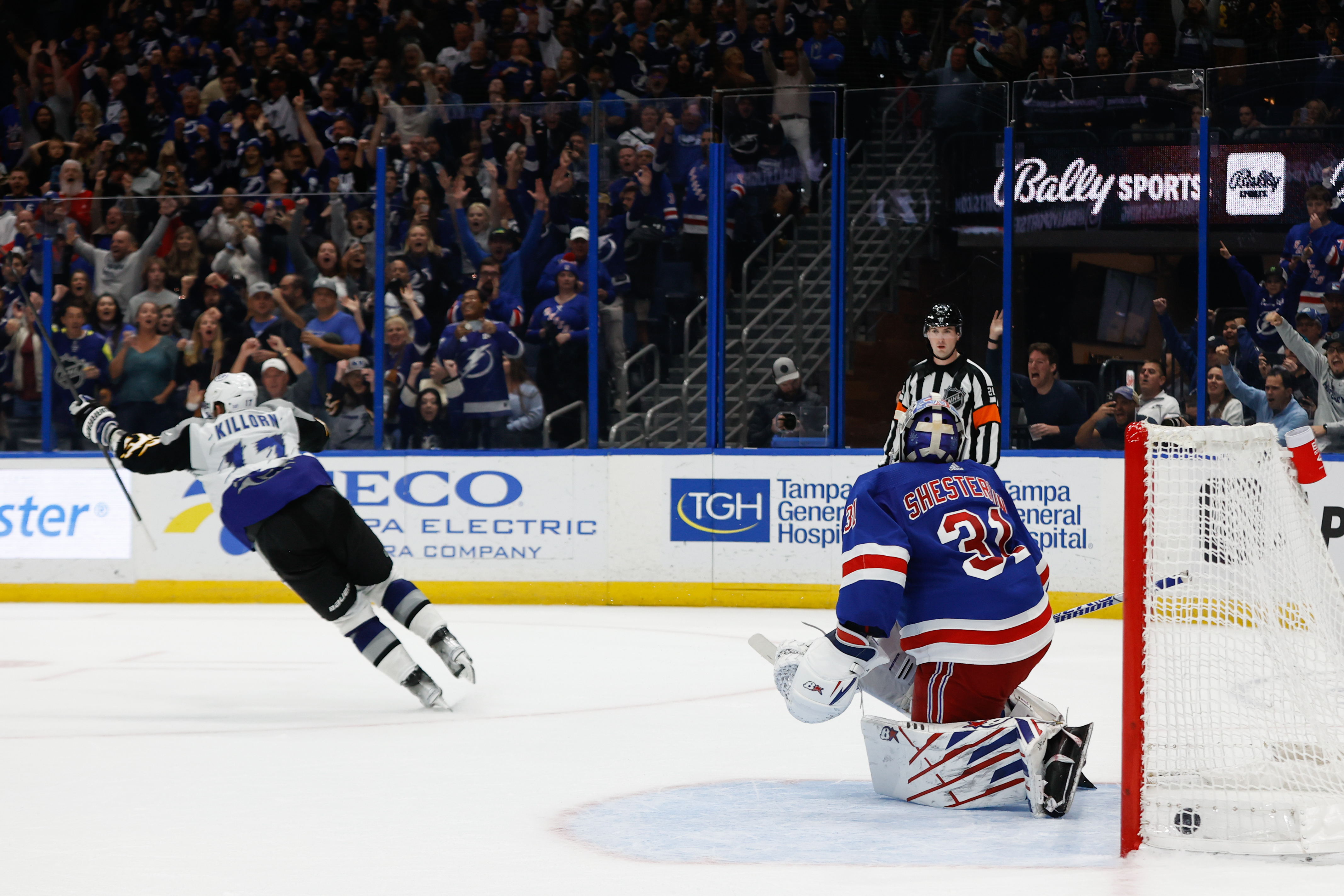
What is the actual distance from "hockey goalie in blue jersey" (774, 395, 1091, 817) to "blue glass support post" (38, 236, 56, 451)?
7.47 meters

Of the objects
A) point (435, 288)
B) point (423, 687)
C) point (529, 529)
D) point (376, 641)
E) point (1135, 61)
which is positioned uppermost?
point (1135, 61)

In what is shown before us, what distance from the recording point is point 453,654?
5.18 meters

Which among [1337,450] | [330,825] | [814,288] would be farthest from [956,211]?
[330,825]

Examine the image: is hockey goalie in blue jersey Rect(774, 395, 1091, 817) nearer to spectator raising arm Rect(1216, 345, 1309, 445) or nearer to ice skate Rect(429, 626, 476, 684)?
ice skate Rect(429, 626, 476, 684)

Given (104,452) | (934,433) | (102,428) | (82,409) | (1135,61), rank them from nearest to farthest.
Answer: (934,433)
(102,428)
(82,409)
(104,452)
(1135,61)

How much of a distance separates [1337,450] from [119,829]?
271 inches

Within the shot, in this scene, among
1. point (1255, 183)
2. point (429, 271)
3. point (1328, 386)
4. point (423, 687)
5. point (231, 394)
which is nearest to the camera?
point (423, 687)

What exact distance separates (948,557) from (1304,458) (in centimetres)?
80

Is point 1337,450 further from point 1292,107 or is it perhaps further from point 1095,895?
point 1095,895

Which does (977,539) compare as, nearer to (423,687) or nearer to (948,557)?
(948,557)

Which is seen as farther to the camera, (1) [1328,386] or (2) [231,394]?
(1) [1328,386]

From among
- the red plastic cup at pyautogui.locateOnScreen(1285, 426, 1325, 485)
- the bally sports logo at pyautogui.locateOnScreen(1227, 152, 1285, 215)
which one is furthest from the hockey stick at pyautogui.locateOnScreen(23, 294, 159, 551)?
the bally sports logo at pyautogui.locateOnScreen(1227, 152, 1285, 215)

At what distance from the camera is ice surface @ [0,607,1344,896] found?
2795 mm

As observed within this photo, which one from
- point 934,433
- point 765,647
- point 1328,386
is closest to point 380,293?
point 1328,386
